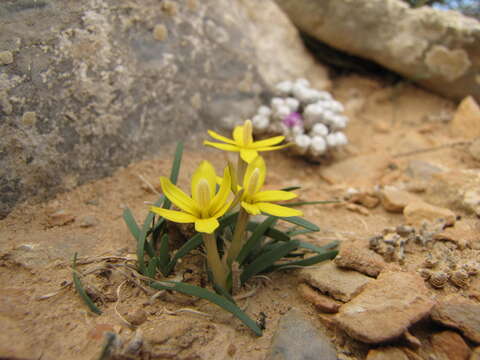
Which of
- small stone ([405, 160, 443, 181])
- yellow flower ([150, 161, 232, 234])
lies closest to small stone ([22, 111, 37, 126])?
yellow flower ([150, 161, 232, 234])

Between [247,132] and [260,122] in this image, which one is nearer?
[247,132]

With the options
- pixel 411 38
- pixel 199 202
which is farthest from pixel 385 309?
pixel 411 38

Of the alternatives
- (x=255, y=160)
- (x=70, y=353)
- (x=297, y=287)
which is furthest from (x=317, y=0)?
(x=70, y=353)

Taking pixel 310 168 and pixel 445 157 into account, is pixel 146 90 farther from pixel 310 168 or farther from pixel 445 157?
pixel 445 157

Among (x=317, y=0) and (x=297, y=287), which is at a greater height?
(x=317, y=0)

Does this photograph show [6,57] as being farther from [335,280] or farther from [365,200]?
[365,200]

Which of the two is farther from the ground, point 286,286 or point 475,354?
point 475,354

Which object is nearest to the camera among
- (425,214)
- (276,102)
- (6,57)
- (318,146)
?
(6,57)
